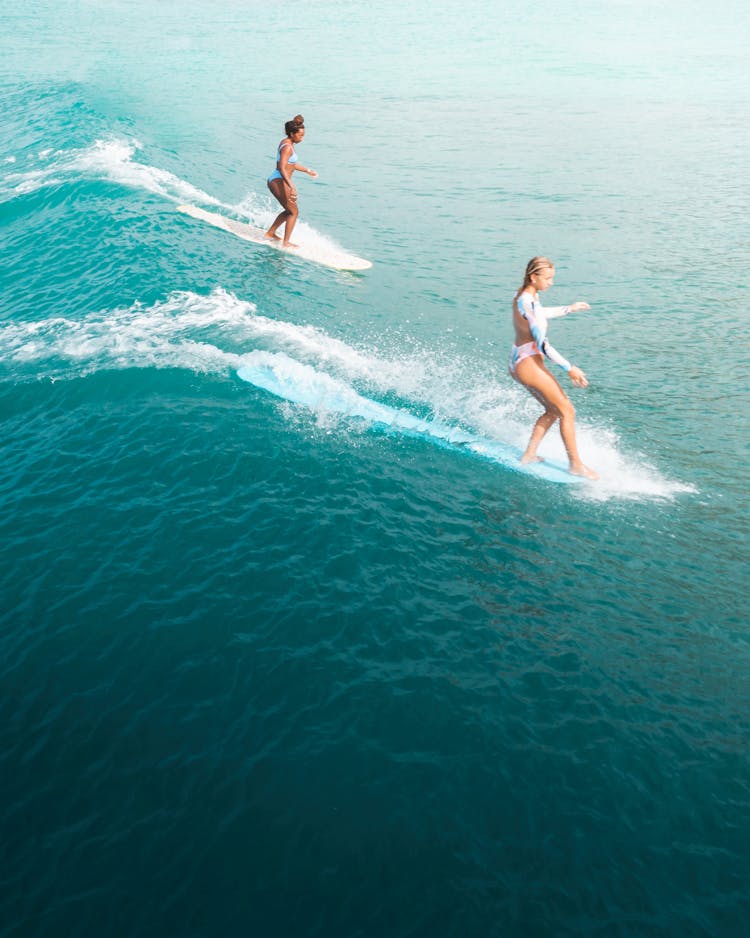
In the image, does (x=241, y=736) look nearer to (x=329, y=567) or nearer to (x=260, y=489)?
(x=329, y=567)

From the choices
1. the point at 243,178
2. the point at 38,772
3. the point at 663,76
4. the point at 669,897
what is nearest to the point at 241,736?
the point at 38,772

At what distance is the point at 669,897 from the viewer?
632 centimetres

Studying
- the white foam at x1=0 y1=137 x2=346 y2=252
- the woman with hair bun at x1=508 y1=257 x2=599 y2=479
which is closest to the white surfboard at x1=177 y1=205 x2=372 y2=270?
the white foam at x1=0 y1=137 x2=346 y2=252

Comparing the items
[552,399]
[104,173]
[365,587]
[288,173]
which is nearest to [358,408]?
[552,399]

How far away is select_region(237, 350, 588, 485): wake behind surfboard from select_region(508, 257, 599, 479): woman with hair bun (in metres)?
0.28

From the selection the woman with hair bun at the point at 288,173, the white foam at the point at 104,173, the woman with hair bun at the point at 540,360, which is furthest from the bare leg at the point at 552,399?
the white foam at the point at 104,173

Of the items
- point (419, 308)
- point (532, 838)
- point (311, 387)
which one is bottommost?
point (532, 838)

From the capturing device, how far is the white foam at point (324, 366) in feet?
42.1

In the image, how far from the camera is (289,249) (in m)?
22.1

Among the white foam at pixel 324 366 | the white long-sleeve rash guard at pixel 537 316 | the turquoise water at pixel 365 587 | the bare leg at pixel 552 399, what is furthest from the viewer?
the white foam at pixel 324 366

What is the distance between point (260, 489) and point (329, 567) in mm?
2150

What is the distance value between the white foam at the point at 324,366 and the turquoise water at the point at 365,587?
0.28 feet

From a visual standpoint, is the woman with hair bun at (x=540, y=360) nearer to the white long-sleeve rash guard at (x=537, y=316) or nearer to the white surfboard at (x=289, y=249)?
the white long-sleeve rash guard at (x=537, y=316)

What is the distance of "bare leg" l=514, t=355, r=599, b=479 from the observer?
11.1m
